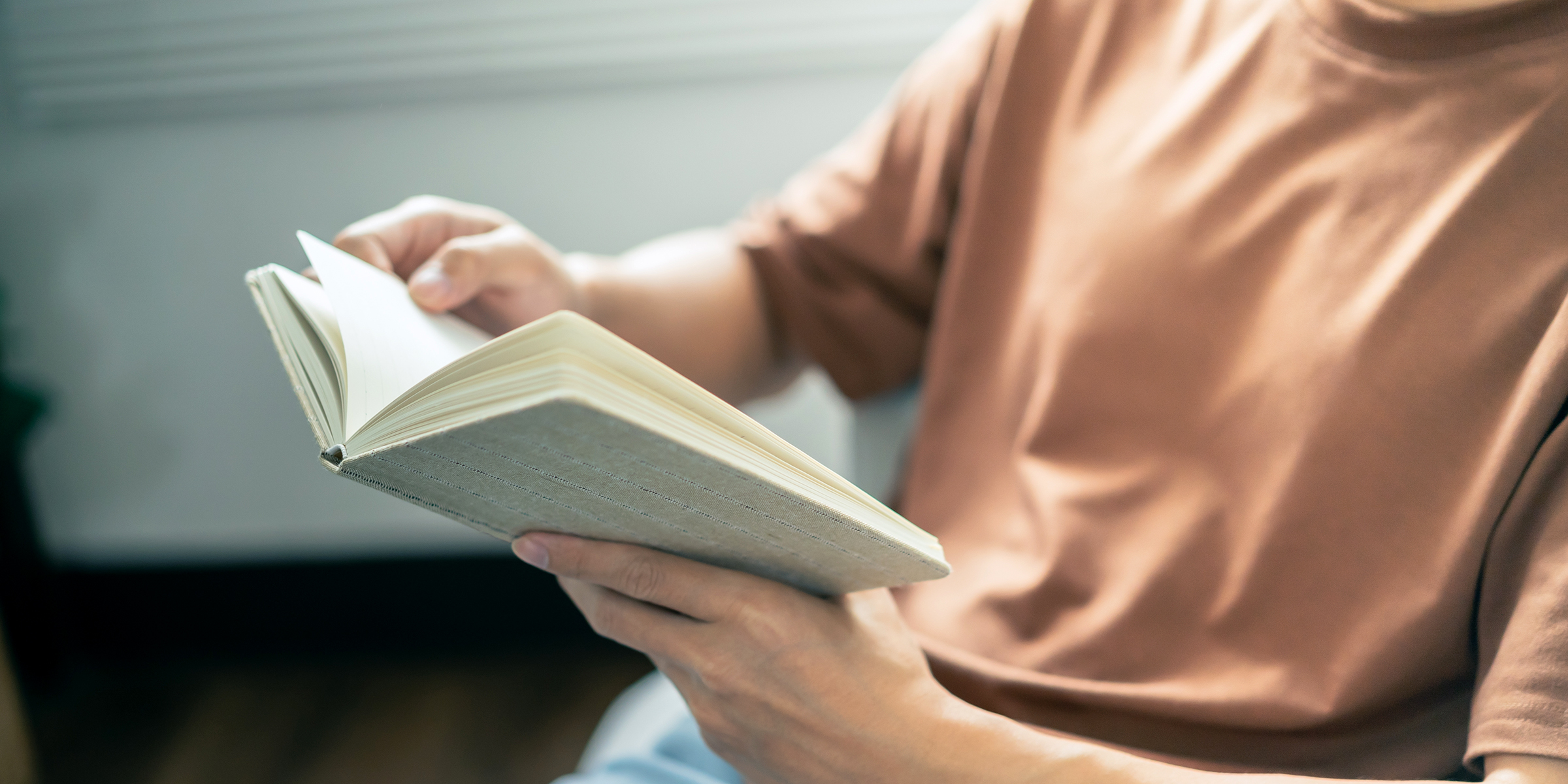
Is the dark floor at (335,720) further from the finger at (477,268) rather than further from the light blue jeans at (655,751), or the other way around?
the finger at (477,268)

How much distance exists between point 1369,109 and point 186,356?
58.2 inches

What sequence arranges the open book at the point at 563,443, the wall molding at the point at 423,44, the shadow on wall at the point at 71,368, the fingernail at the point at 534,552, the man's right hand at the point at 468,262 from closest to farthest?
the open book at the point at 563,443, the fingernail at the point at 534,552, the man's right hand at the point at 468,262, the wall molding at the point at 423,44, the shadow on wall at the point at 71,368

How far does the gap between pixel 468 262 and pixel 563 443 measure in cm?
27

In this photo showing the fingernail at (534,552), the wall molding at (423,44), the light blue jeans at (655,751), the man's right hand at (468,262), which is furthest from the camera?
the wall molding at (423,44)

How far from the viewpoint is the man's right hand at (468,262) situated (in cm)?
55

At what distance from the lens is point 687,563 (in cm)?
46

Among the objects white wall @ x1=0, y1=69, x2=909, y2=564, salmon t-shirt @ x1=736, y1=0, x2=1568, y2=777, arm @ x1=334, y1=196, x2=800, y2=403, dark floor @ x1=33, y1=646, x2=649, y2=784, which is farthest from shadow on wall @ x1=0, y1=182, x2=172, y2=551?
salmon t-shirt @ x1=736, y1=0, x2=1568, y2=777

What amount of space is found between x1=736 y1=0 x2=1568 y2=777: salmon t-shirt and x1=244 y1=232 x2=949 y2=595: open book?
0.72 ft

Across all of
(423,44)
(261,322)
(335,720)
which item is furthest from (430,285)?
(335,720)

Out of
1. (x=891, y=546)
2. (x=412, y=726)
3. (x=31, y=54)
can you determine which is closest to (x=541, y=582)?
(x=412, y=726)

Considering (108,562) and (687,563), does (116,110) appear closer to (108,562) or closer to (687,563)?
(108,562)

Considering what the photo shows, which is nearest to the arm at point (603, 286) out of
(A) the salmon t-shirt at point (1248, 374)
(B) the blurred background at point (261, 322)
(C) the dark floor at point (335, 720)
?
(A) the salmon t-shirt at point (1248, 374)

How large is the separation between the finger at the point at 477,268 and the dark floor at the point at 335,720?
3.19ft

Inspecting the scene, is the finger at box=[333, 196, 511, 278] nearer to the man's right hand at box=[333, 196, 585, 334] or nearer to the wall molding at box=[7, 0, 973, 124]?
the man's right hand at box=[333, 196, 585, 334]
